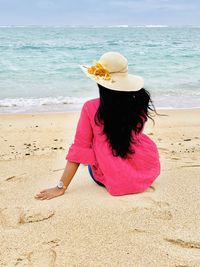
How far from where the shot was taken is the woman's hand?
3.12m

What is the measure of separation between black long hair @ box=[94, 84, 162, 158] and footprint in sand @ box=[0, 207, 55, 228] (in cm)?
68

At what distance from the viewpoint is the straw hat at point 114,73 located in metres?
2.92

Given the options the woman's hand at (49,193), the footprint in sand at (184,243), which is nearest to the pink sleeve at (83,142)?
the woman's hand at (49,193)

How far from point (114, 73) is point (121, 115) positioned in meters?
0.31

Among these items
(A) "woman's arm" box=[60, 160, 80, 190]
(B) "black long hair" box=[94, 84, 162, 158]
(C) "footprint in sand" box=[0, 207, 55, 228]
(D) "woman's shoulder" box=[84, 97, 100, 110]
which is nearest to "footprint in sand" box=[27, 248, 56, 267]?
(C) "footprint in sand" box=[0, 207, 55, 228]

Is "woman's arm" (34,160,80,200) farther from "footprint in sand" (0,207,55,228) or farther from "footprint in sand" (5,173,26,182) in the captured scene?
"footprint in sand" (5,173,26,182)

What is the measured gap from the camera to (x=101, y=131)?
3082 millimetres

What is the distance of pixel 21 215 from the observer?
2.87 metres

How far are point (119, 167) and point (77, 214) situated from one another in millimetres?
510

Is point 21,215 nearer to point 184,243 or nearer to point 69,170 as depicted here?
point 69,170

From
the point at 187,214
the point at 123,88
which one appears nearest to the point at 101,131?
the point at 123,88

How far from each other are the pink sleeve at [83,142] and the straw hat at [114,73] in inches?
10.9

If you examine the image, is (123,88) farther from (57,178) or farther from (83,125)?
(57,178)

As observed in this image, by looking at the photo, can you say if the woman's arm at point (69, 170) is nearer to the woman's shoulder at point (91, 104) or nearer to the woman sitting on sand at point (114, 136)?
the woman sitting on sand at point (114, 136)
